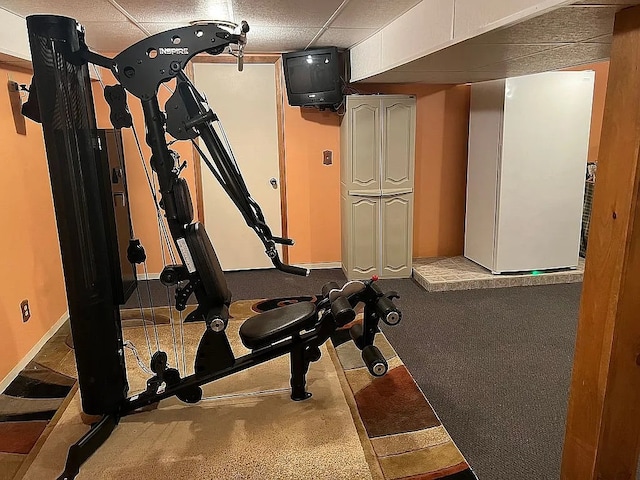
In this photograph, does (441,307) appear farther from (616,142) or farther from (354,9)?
(616,142)

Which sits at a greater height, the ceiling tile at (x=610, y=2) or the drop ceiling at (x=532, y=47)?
the drop ceiling at (x=532, y=47)

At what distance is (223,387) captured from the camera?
9.62 ft

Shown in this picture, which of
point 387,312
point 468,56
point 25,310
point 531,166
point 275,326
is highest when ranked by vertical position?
point 468,56

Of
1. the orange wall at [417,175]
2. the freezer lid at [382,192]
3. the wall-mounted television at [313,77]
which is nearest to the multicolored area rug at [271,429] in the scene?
the freezer lid at [382,192]

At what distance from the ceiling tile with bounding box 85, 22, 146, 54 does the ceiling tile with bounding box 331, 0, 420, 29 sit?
1388mm

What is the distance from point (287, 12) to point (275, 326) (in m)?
1.79

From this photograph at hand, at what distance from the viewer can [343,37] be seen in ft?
12.5

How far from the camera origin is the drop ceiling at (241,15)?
2.64 meters

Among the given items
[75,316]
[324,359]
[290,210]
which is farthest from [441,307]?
[75,316]

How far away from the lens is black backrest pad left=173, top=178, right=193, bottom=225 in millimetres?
2301

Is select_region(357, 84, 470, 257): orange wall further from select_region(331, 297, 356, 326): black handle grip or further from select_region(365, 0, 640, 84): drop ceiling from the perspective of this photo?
select_region(331, 297, 356, 326): black handle grip

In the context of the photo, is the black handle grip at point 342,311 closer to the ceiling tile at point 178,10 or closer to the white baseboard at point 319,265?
the ceiling tile at point 178,10

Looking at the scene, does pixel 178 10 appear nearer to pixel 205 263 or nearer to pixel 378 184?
pixel 205 263

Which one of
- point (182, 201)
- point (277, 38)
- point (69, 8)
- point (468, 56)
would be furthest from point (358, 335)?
point (277, 38)
